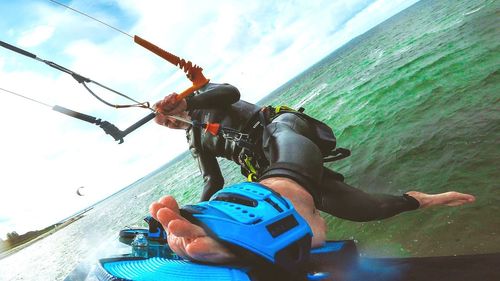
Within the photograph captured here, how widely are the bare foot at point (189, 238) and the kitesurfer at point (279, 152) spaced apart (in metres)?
0.66

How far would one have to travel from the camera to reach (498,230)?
11.2ft

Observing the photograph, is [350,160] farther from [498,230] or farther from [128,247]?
[128,247]

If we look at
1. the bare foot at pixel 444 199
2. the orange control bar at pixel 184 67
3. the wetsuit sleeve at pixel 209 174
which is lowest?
the bare foot at pixel 444 199

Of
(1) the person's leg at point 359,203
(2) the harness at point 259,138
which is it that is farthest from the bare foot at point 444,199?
(2) the harness at point 259,138

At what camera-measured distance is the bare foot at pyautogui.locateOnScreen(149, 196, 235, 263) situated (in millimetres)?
1388

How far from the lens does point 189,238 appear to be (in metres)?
1.46

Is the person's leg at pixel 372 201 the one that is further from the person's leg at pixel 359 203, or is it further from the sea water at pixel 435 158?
the sea water at pixel 435 158

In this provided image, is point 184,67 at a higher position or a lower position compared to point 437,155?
higher

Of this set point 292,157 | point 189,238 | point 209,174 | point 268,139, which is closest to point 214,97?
point 268,139

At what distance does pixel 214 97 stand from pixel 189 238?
2501 millimetres

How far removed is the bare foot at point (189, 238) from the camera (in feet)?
4.55

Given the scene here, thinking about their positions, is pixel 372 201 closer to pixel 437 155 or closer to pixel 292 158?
pixel 292 158

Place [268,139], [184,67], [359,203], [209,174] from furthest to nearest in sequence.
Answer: [209,174], [359,203], [184,67], [268,139]

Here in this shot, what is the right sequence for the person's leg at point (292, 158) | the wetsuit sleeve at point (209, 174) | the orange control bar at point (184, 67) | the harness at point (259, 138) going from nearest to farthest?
Answer: the person's leg at point (292, 158), the orange control bar at point (184, 67), the harness at point (259, 138), the wetsuit sleeve at point (209, 174)
